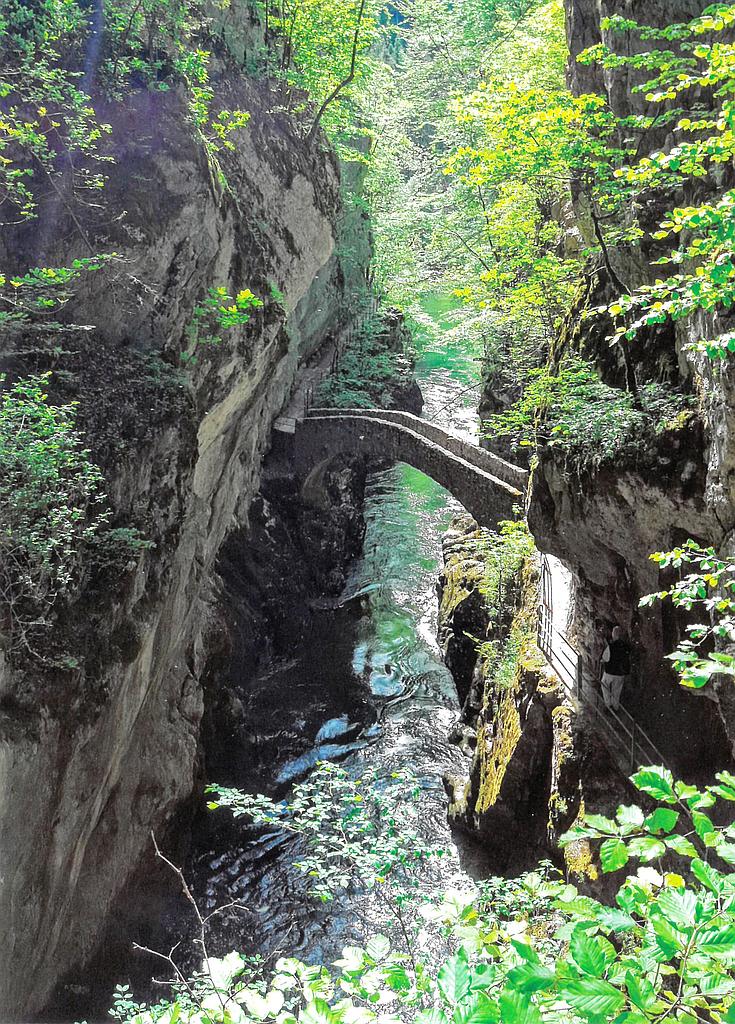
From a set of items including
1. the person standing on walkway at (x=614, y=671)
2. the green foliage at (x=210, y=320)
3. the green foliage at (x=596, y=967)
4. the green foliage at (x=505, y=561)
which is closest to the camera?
the green foliage at (x=596, y=967)

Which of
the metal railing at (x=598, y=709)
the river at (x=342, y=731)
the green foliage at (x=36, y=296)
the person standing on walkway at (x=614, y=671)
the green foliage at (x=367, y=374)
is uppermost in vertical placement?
the green foliage at (x=367, y=374)

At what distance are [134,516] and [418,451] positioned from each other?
445 inches

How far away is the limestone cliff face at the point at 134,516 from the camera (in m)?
6.88

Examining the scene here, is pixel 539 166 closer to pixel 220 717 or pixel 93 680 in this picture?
pixel 93 680

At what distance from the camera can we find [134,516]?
855 cm

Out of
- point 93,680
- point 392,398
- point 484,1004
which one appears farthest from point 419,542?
point 484,1004

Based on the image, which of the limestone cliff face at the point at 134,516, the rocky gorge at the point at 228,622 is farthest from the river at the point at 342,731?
the limestone cliff face at the point at 134,516

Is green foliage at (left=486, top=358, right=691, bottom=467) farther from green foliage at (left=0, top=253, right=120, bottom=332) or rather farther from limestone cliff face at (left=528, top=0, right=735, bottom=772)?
green foliage at (left=0, top=253, right=120, bottom=332)

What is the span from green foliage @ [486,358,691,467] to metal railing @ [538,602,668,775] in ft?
10.2

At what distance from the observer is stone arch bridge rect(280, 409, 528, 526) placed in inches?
633

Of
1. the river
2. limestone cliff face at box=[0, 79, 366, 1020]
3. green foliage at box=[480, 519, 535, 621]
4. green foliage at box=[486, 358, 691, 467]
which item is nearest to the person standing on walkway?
green foliage at box=[486, 358, 691, 467]

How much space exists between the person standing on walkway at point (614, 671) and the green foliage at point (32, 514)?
21.1ft

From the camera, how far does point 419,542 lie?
25.1 meters

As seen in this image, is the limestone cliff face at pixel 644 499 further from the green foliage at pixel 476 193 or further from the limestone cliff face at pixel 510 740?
the green foliage at pixel 476 193
